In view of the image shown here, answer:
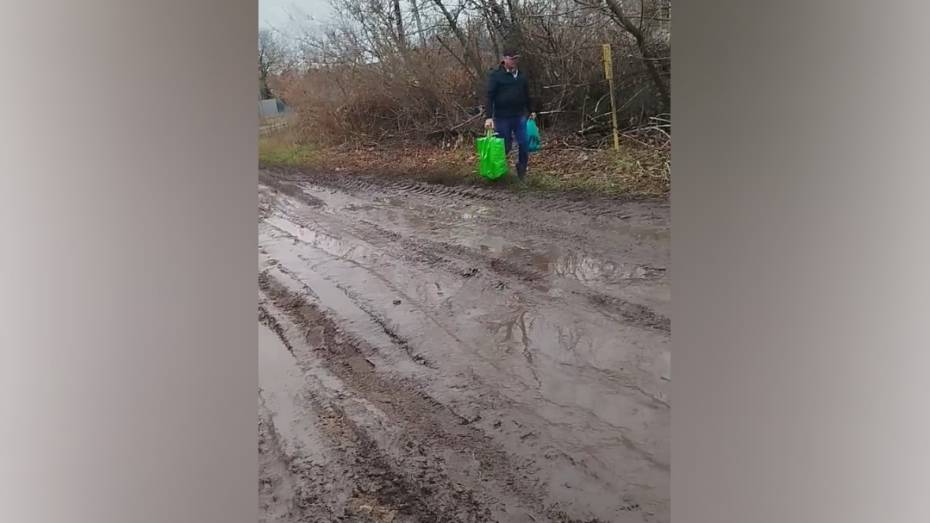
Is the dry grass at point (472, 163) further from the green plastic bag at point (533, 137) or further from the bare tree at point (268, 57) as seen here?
the bare tree at point (268, 57)

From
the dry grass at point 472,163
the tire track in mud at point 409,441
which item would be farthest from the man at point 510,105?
the tire track in mud at point 409,441

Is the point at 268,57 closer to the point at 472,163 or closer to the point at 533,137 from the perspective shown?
the point at 472,163

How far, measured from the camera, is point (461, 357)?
3.95m

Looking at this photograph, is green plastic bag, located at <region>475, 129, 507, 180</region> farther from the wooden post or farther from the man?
the wooden post

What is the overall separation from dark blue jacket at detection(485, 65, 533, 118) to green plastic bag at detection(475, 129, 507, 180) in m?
0.12

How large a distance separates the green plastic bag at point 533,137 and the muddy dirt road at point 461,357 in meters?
0.27

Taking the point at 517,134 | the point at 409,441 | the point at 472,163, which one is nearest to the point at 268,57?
the point at 472,163
